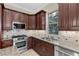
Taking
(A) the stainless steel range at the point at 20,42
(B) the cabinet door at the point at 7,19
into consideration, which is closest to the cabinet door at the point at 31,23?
(A) the stainless steel range at the point at 20,42

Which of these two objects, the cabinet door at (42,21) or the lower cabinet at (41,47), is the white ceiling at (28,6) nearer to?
the cabinet door at (42,21)

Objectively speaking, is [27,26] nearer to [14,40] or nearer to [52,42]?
[14,40]

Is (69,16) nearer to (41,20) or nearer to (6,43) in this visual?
(41,20)

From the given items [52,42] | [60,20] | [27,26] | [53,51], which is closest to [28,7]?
[27,26]

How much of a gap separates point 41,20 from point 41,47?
1.28 feet

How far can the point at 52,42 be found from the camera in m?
1.73

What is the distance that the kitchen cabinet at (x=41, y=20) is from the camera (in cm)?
174

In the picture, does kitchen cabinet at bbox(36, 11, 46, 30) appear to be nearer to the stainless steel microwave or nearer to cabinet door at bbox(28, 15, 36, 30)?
cabinet door at bbox(28, 15, 36, 30)

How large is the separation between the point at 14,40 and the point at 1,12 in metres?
0.43

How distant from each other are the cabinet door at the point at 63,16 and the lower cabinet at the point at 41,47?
0.31m

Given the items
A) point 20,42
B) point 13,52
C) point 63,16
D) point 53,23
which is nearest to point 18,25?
point 20,42

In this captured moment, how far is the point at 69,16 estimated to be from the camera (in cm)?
167

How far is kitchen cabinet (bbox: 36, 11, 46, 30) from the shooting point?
1.74 meters

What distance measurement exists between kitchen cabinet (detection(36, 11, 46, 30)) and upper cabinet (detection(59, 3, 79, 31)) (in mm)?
231
